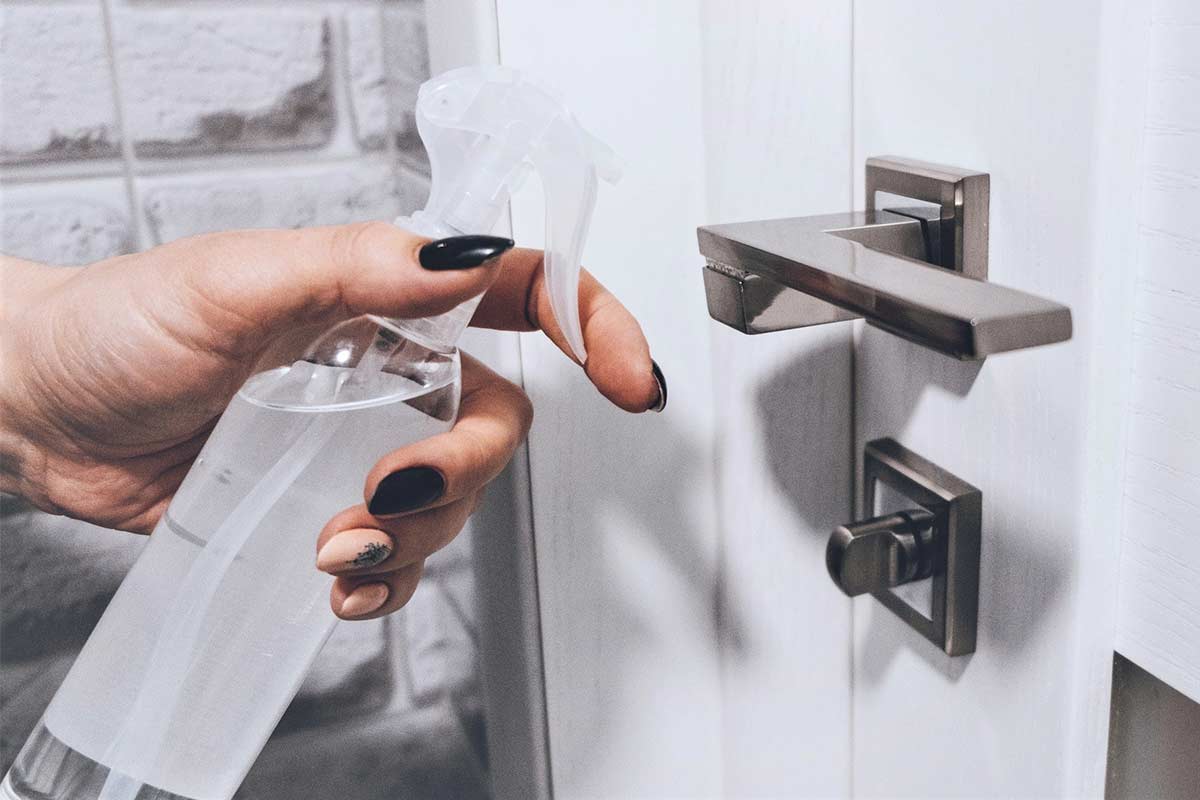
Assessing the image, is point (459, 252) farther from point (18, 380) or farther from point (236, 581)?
point (18, 380)

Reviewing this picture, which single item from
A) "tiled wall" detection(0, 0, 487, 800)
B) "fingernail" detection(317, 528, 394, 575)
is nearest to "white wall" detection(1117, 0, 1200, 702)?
"fingernail" detection(317, 528, 394, 575)

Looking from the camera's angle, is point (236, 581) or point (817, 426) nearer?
point (236, 581)

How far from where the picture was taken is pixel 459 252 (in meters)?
0.33

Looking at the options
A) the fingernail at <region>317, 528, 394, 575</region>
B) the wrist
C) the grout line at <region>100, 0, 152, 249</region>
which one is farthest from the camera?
the grout line at <region>100, 0, 152, 249</region>

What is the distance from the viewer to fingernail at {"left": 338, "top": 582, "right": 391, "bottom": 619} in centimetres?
40

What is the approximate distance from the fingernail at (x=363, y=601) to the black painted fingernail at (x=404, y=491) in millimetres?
47

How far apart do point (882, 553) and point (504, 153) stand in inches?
8.6

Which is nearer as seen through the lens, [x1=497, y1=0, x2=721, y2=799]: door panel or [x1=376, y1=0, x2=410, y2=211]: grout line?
[x1=497, y1=0, x2=721, y2=799]: door panel

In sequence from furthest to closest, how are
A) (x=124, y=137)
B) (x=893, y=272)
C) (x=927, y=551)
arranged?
(x=124, y=137), (x=927, y=551), (x=893, y=272)

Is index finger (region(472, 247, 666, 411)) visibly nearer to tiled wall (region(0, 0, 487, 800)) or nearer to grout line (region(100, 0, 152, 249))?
tiled wall (region(0, 0, 487, 800))

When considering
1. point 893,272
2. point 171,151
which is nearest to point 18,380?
point 171,151

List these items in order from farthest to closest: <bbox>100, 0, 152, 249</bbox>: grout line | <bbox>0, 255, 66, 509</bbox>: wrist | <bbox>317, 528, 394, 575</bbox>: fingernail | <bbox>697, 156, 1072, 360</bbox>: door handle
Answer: <bbox>100, 0, 152, 249</bbox>: grout line < <bbox>0, 255, 66, 509</bbox>: wrist < <bbox>317, 528, 394, 575</bbox>: fingernail < <bbox>697, 156, 1072, 360</bbox>: door handle

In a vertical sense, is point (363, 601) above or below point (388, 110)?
below

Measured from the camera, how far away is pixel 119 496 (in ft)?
1.77
